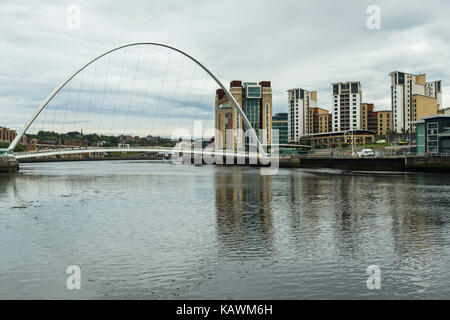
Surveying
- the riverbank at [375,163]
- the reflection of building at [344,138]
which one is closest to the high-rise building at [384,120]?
the reflection of building at [344,138]

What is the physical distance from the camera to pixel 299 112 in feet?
635

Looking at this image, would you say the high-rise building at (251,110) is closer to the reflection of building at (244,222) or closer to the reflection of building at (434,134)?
the reflection of building at (434,134)

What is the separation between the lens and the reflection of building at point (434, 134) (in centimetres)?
5647

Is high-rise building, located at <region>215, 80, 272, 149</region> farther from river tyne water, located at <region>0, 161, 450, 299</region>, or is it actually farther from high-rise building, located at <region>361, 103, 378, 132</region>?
river tyne water, located at <region>0, 161, 450, 299</region>

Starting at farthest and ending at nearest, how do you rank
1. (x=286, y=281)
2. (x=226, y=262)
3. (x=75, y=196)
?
(x=75, y=196)
(x=226, y=262)
(x=286, y=281)

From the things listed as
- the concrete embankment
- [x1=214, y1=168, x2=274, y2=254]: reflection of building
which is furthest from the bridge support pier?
the concrete embankment

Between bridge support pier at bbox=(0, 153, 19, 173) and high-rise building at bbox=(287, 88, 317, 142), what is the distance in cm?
13958

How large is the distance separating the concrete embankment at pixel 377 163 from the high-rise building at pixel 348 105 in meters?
82.5

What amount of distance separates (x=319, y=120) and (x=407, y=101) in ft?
122

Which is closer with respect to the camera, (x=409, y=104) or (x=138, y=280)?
(x=138, y=280)

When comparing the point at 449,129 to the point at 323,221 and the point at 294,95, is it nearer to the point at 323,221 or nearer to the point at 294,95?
the point at 323,221
